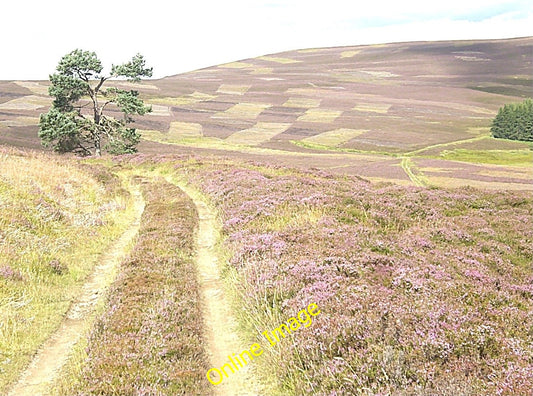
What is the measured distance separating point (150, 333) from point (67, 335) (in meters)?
2.50

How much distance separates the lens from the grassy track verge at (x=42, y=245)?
9.14 meters

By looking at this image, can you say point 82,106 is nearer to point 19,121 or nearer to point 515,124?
point 19,121

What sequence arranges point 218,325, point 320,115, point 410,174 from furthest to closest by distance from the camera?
point 320,115 → point 410,174 → point 218,325

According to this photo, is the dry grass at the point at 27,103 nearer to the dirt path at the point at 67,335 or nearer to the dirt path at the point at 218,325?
the dirt path at the point at 67,335

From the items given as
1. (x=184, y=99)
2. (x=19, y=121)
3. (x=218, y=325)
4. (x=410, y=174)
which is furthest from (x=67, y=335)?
(x=184, y=99)

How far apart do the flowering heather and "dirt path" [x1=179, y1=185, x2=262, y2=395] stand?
0.56 meters

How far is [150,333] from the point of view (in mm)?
8453

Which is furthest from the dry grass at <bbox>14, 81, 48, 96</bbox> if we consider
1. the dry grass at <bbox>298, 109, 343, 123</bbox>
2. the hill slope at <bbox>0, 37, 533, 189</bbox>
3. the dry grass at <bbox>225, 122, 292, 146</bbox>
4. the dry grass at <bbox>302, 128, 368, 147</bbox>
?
the dry grass at <bbox>302, 128, 368, 147</bbox>

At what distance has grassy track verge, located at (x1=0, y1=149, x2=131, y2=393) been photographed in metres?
9.14

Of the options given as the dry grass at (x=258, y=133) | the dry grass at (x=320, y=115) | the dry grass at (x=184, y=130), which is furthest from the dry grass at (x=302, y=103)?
the dry grass at (x=184, y=130)

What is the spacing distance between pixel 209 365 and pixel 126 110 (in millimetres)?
49963

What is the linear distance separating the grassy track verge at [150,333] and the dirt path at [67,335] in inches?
30.1

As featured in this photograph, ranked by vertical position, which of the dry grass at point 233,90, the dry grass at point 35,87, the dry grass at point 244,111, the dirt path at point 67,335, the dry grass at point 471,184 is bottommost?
the dry grass at point 471,184

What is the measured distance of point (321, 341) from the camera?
7.28 m
